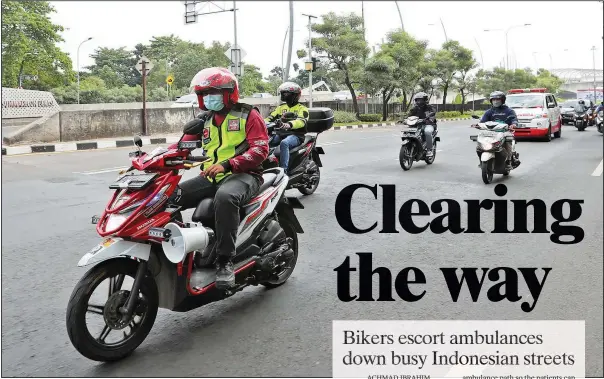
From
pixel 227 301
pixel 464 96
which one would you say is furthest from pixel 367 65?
pixel 227 301

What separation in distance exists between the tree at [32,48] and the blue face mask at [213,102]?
6072mm

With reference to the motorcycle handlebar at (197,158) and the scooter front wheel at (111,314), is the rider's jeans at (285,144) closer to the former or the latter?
→ the motorcycle handlebar at (197,158)

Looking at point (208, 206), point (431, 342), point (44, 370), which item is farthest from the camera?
point (208, 206)

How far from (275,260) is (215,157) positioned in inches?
29.5

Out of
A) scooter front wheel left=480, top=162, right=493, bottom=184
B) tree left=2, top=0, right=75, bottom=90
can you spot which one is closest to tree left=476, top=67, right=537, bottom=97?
tree left=2, top=0, right=75, bottom=90

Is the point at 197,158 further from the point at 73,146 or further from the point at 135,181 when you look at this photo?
the point at 73,146

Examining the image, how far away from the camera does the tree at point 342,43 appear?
28094 mm

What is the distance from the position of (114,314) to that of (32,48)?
1237 cm

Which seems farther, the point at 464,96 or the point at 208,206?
the point at 464,96

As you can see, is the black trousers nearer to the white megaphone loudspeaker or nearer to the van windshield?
the white megaphone loudspeaker

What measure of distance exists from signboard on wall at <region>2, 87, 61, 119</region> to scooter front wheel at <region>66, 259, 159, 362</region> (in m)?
14.9

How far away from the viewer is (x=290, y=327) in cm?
317

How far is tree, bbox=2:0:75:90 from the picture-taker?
10383 mm

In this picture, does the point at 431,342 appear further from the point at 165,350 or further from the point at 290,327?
the point at 165,350
